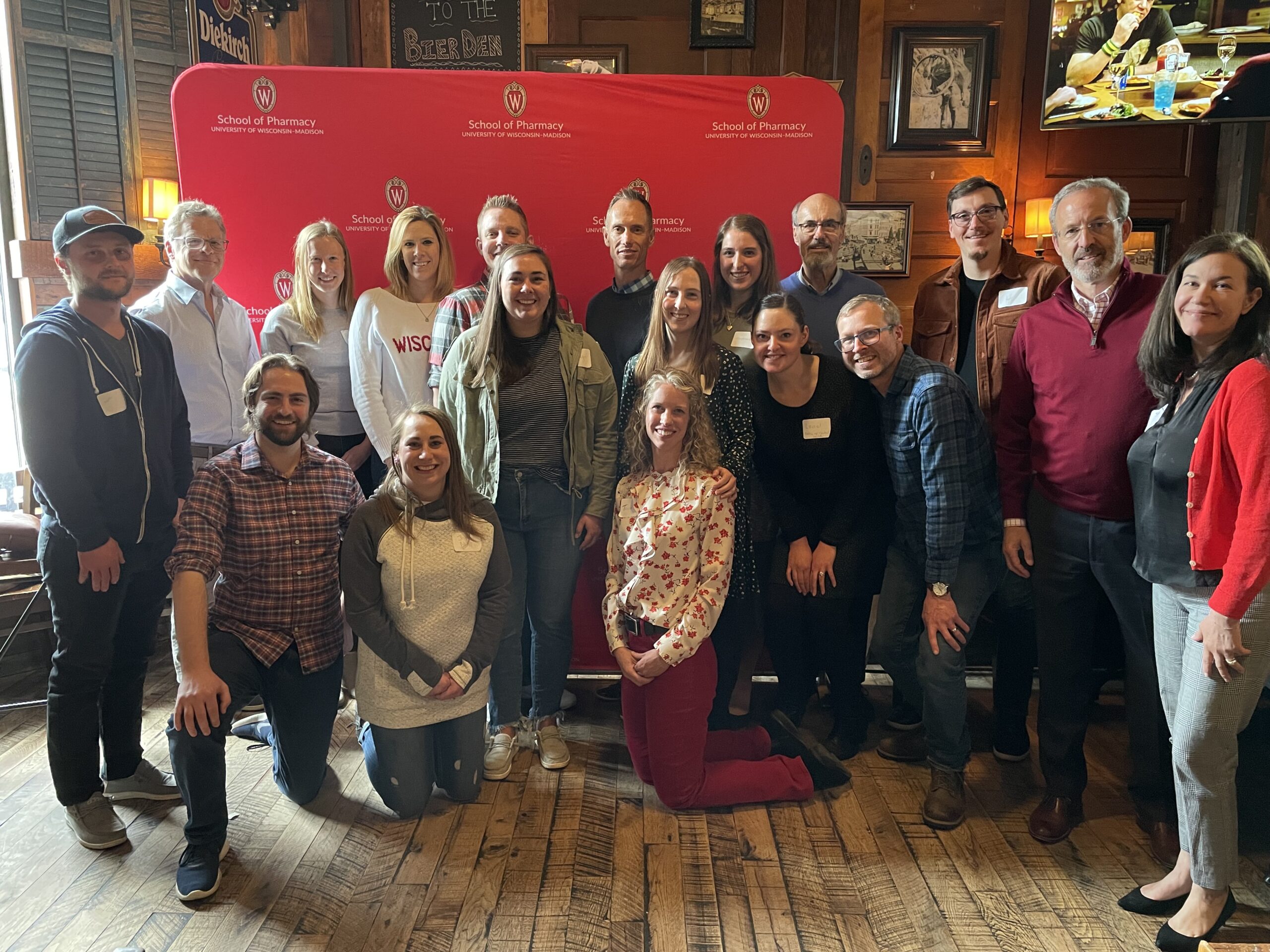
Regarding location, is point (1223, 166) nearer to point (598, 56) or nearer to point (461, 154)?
point (598, 56)

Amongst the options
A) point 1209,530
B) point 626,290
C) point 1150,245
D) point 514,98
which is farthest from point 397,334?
point 1150,245

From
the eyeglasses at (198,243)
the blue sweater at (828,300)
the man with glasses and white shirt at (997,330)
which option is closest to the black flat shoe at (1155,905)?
the man with glasses and white shirt at (997,330)

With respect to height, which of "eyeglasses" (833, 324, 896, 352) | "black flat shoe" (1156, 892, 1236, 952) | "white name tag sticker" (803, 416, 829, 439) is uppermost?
"eyeglasses" (833, 324, 896, 352)

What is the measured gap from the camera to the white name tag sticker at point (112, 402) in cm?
219

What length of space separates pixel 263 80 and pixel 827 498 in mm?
2797

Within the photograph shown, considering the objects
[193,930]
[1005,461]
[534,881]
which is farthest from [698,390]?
[193,930]

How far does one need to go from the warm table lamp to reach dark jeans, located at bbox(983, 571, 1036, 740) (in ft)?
9.93

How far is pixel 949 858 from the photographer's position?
221 centimetres

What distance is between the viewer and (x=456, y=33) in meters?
4.78

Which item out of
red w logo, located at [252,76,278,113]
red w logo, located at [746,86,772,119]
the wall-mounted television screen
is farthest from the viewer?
the wall-mounted television screen

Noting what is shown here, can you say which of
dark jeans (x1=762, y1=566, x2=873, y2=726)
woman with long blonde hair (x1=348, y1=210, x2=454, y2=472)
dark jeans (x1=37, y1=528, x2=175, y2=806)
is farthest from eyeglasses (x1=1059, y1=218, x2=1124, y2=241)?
dark jeans (x1=37, y1=528, x2=175, y2=806)

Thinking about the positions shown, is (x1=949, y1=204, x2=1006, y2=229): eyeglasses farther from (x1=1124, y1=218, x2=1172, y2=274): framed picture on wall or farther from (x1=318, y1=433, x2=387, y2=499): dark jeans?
(x1=1124, y1=218, x2=1172, y2=274): framed picture on wall

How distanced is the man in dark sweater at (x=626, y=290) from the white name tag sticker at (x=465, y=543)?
0.79m

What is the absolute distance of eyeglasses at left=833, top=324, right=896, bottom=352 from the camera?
2.31 m
